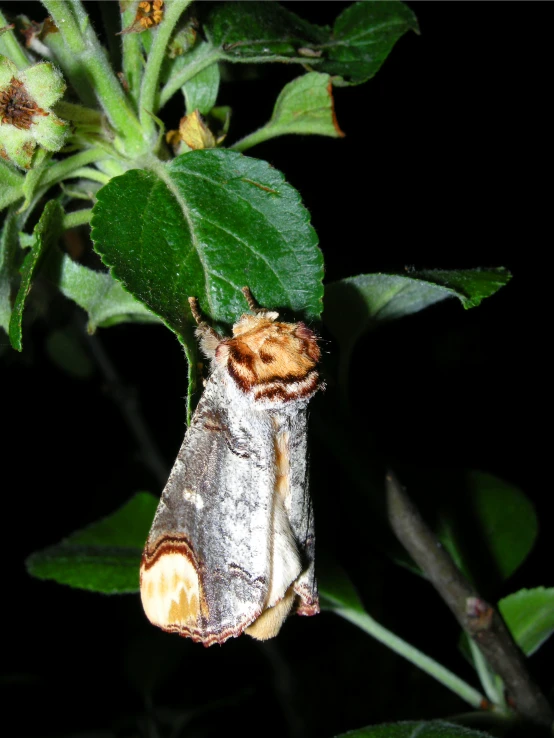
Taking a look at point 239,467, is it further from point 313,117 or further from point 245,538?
point 313,117

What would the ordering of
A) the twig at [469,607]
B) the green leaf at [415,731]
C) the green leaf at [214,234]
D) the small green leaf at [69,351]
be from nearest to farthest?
the green leaf at [214,234] → the green leaf at [415,731] → the twig at [469,607] → the small green leaf at [69,351]

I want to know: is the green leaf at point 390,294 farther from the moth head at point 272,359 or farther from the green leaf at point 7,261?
the green leaf at point 7,261

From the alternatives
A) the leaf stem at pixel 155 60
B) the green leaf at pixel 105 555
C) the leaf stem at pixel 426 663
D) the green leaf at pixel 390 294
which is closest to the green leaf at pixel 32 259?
the leaf stem at pixel 155 60

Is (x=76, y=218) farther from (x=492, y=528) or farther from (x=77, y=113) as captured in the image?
(x=492, y=528)

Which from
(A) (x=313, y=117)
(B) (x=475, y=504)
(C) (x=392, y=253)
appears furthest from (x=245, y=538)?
(C) (x=392, y=253)

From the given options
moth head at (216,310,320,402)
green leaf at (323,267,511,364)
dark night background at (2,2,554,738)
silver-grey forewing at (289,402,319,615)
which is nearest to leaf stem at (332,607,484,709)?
silver-grey forewing at (289,402,319,615)

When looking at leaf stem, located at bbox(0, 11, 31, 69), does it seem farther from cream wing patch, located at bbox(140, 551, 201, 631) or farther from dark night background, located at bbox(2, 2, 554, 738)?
dark night background, located at bbox(2, 2, 554, 738)

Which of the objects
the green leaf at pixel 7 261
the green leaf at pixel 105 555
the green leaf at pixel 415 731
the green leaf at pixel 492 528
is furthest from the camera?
the green leaf at pixel 492 528
